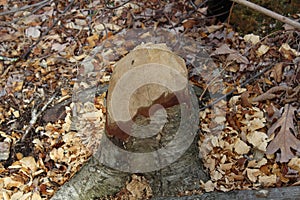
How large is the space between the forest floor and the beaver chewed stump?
0.10 meters

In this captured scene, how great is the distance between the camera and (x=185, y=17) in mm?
3074

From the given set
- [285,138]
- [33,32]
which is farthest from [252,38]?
[33,32]

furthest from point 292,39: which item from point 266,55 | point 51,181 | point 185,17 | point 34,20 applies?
point 34,20

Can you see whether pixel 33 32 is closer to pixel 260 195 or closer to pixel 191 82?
pixel 191 82

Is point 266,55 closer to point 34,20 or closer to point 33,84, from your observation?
point 33,84

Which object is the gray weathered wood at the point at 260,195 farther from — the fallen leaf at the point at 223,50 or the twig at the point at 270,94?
the fallen leaf at the point at 223,50

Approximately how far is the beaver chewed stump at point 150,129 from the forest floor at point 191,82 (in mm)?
103

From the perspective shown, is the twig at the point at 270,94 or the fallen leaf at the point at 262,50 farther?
the fallen leaf at the point at 262,50

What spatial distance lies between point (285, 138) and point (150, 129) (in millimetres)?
824

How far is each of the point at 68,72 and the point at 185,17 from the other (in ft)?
3.18

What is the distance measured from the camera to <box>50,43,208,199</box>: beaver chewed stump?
1723 millimetres

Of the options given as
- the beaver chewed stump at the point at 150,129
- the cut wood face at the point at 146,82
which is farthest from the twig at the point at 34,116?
the cut wood face at the point at 146,82

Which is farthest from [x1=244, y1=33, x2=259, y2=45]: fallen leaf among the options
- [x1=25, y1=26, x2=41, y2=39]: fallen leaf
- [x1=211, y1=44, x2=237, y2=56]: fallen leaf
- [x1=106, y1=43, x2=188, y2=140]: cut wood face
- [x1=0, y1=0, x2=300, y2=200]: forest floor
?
[x1=25, y1=26, x2=41, y2=39]: fallen leaf

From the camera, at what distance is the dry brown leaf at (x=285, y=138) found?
216 cm
